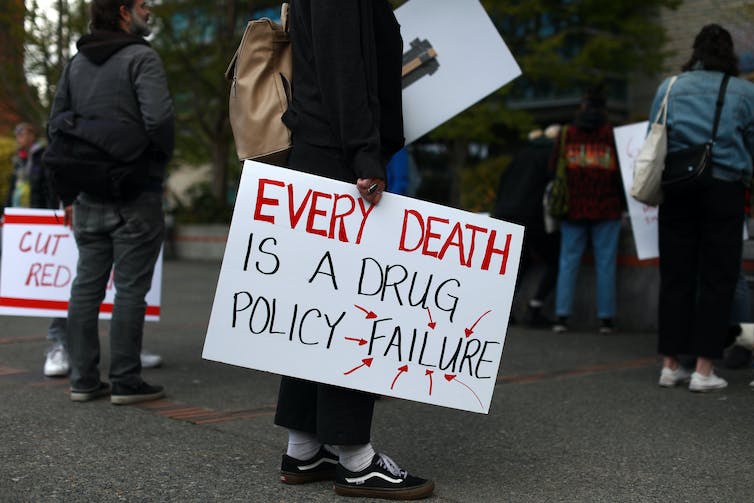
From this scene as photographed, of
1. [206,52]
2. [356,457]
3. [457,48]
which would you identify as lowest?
[356,457]

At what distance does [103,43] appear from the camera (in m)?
4.64

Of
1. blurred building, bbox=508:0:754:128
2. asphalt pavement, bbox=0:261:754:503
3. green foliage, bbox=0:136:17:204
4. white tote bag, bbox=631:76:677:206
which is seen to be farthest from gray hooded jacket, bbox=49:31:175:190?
green foliage, bbox=0:136:17:204

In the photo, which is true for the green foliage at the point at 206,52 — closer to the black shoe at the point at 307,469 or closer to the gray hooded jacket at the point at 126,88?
the gray hooded jacket at the point at 126,88

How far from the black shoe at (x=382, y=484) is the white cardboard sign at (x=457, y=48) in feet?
5.31

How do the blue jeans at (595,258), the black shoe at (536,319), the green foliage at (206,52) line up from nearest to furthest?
1. the blue jeans at (595,258)
2. the black shoe at (536,319)
3. the green foliage at (206,52)

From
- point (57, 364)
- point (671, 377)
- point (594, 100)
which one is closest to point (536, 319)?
point (594, 100)

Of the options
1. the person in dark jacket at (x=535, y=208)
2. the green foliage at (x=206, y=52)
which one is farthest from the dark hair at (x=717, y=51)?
the green foliage at (x=206, y=52)

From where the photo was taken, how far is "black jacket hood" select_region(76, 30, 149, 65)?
4.62 metres

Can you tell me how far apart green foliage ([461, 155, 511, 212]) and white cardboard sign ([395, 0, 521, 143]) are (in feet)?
23.6

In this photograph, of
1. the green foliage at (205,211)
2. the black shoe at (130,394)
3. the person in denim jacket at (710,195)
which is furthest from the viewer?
the green foliage at (205,211)

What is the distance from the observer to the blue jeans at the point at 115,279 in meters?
4.59

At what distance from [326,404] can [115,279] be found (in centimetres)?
190

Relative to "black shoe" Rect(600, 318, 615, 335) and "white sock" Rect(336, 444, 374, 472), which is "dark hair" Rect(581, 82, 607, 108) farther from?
"white sock" Rect(336, 444, 374, 472)

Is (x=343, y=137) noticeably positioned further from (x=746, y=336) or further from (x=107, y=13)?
(x=746, y=336)
